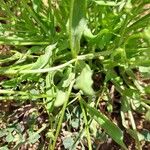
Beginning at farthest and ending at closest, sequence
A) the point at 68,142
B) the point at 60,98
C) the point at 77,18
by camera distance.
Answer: the point at 68,142
the point at 60,98
the point at 77,18

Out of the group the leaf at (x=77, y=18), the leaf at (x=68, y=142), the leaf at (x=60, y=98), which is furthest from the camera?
the leaf at (x=68, y=142)

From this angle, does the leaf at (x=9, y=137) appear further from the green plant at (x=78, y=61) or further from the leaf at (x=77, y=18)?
the leaf at (x=77, y=18)

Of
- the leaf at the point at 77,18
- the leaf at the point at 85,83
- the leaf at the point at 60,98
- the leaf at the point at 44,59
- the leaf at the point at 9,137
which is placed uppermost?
the leaf at the point at 77,18

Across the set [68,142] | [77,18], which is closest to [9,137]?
[68,142]

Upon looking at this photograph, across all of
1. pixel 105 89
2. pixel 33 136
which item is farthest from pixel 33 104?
pixel 105 89

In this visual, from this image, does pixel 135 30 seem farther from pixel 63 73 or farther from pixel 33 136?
pixel 33 136

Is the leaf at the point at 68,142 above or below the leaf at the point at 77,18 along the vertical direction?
below

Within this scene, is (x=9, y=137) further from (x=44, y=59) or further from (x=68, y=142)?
(x=44, y=59)

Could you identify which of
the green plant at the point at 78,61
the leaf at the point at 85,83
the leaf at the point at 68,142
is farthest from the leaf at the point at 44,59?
the leaf at the point at 68,142
